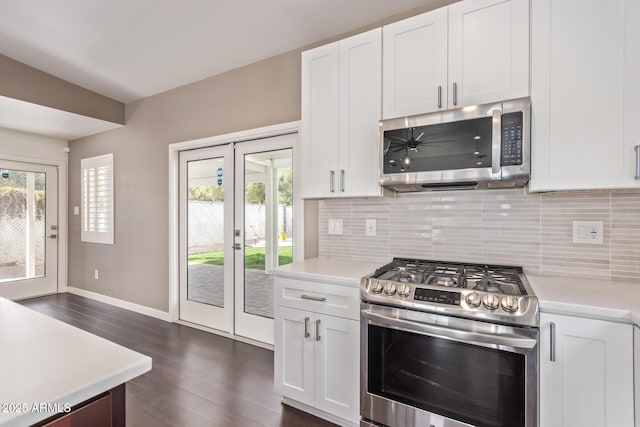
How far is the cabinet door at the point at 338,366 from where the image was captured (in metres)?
1.85

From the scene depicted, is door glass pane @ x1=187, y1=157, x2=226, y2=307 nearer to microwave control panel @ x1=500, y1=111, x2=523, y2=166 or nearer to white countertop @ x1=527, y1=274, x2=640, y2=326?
microwave control panel @ x1=500, y1=111, x2=523, y2=166

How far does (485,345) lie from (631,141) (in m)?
1.15

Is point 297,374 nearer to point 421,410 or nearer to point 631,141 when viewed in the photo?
point 421,410

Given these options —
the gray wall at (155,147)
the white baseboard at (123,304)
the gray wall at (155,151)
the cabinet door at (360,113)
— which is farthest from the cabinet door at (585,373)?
the white baseboard at (123,304)

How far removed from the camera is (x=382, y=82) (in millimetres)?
2113

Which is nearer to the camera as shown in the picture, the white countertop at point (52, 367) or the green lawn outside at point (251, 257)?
the white countertop at point (52, 367)

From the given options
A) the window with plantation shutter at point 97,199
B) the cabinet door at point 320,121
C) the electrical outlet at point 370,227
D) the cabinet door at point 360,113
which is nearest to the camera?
the cabinet door at point 360,113

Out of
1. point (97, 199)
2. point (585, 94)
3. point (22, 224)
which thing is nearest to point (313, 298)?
point (585, 94)

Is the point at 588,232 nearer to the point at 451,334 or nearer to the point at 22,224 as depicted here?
the point at 451,334

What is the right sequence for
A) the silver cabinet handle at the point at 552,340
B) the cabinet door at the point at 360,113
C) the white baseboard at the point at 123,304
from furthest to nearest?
the white baseboard at the point at 123,304 → the cabinet door at the point at 360,113 → the silver cabinet handle at the point at 552,340

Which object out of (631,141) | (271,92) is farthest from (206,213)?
(631,141)

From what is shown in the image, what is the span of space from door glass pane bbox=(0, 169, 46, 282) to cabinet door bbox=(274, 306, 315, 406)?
16.2 ft

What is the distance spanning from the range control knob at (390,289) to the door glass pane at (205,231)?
7.61 ft

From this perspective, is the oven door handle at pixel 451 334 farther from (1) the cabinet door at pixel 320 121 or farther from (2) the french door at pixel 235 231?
(2) the french door at pixel 235 231
